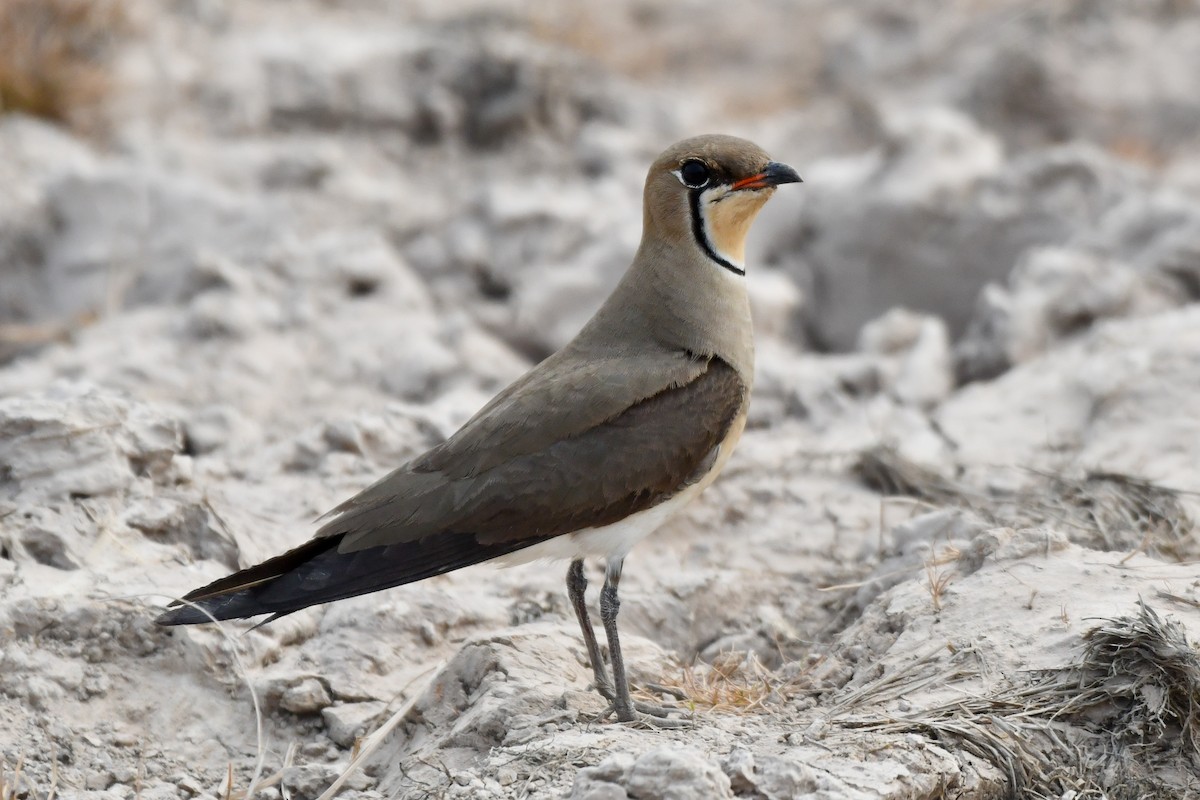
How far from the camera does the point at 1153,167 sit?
8.50 meters

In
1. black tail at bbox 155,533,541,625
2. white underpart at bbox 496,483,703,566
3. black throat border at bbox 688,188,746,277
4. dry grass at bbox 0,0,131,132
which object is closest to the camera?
black tail at bbox 155,533,541,625

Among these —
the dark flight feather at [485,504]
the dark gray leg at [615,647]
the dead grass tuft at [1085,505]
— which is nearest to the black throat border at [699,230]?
the dark flight feather at [485,504]

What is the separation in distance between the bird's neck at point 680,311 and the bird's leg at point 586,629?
67 centimetres

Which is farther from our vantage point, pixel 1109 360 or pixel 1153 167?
pixel 1153 167

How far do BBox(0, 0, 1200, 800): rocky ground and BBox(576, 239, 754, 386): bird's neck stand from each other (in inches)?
34.4

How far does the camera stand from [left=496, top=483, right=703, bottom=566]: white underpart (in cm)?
373

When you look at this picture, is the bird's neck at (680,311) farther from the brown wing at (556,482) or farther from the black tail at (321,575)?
the black tail at (321,575)

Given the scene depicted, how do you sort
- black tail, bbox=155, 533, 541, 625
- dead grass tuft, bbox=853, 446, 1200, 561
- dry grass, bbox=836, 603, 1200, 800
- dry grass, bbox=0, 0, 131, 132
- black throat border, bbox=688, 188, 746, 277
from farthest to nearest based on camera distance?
1. dry grass, bbox=0, 0, 131, 132
2. dead grass tuft, bbox=853, 446, 1200, 561
3. black throat border, bbox=688, 188, 746, 277
4. black tail, bbox=155, 533, 541, 625
5. dry grass, bbox=836, 603, 1200, 800

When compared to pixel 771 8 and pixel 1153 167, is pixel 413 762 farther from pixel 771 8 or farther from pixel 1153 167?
pixel 771 8

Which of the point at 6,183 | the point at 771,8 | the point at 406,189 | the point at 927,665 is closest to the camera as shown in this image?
the point at 927,665

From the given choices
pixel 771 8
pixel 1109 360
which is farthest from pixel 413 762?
pixel 771 8

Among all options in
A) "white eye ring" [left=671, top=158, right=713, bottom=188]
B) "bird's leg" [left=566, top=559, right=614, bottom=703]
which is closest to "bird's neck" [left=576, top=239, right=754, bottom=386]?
"white eye ring" [left=671, top=158, right=713, bottom=188]

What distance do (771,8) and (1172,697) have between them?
9.33m

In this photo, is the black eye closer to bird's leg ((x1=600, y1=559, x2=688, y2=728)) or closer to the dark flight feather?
the dark flight feather
